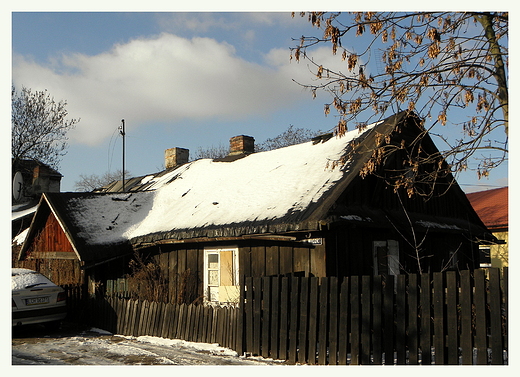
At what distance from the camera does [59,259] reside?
16.7m

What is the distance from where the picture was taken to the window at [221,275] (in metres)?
12.7

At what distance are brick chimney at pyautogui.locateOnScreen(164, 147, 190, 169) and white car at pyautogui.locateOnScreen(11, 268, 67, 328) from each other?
11643 millimetres

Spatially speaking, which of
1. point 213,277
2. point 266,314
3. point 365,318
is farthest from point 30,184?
point 365,318

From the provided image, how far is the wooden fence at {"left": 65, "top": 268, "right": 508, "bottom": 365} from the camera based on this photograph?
22.8ft

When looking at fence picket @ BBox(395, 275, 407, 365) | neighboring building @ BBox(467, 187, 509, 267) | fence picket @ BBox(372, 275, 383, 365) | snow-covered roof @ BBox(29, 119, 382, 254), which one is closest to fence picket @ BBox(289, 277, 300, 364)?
fence picket @ BBox(372, 275, 383, 365)

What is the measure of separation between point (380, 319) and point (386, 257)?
5.31m

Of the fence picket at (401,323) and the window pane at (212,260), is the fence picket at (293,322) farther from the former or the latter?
the window pane at (212,260)

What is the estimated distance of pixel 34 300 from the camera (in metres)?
12.4

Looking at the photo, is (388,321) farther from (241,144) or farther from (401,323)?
(241,144)

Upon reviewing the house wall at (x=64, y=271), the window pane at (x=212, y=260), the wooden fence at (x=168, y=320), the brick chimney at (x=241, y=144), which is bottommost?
the wooden fence at (x=168, y=320)

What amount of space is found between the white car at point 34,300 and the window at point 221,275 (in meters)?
3.77

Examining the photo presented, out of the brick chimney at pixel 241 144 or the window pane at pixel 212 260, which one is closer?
the window pane at pixel 212 260

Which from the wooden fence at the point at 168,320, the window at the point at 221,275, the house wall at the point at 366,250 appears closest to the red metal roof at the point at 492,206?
the house wall at the point at 366,250

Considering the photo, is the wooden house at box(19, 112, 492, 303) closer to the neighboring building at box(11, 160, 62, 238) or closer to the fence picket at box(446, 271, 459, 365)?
the fence picket at box(446, 271, 459, 365)
